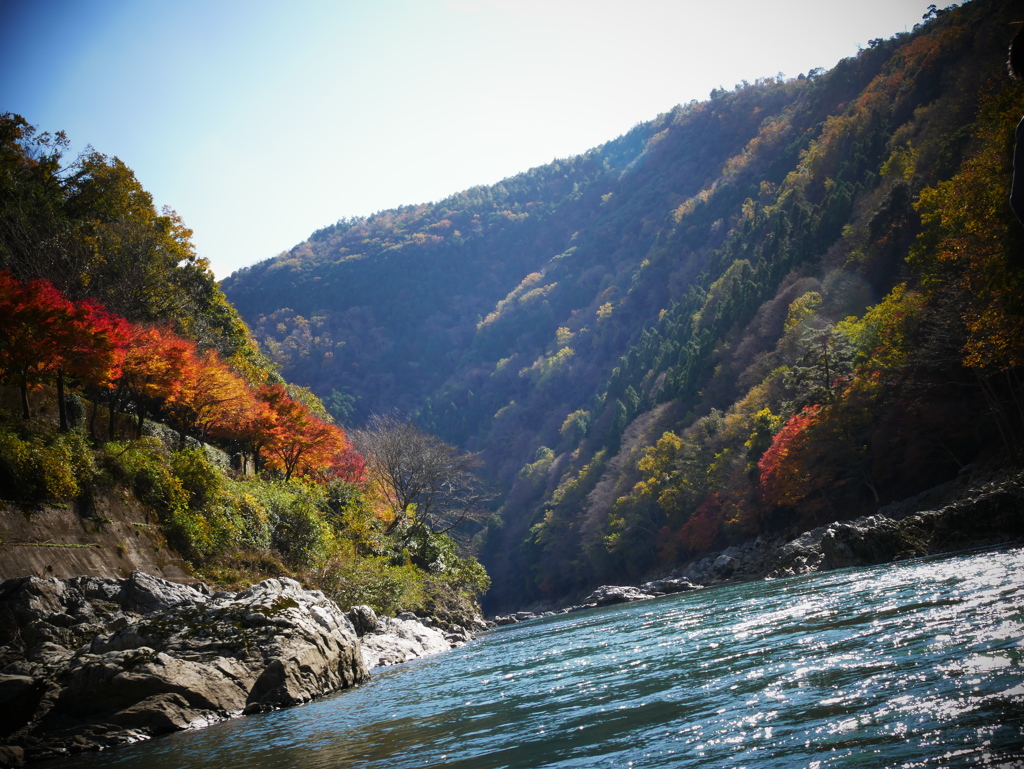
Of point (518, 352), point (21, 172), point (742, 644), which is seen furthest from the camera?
point (518, 352)

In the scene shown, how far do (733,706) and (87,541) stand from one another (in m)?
17.0

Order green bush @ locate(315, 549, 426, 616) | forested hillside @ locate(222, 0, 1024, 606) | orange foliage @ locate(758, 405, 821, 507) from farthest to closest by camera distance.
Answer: orange foliage @ locate(758, 405, 821, 507) → forested hillside @ locate(222, 0, 1024, 606) → green bush @ locate(315, 549, 426, 616)

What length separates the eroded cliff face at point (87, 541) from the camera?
1488 cm

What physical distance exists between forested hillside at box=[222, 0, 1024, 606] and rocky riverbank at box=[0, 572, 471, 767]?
24932mm

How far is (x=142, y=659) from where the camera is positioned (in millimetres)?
10969

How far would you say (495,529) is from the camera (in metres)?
109

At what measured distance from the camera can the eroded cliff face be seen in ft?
48.8

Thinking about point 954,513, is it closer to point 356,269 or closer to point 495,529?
point 495,529

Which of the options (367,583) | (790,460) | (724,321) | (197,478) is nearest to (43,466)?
(197,478)

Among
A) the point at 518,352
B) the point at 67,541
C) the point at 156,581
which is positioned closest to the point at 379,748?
the point at 156,581

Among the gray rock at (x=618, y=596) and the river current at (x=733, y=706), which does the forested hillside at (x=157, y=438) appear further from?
the gray rock at (x=618, y=596)

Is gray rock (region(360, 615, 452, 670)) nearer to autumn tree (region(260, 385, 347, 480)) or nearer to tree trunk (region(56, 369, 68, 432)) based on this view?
autumn tree (region(260, 385, 347, 480))

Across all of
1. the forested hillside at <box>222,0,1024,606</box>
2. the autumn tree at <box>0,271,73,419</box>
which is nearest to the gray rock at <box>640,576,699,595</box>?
the forested hillside at <box>222,0,1024,606</box>

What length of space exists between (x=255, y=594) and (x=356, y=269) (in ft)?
579
